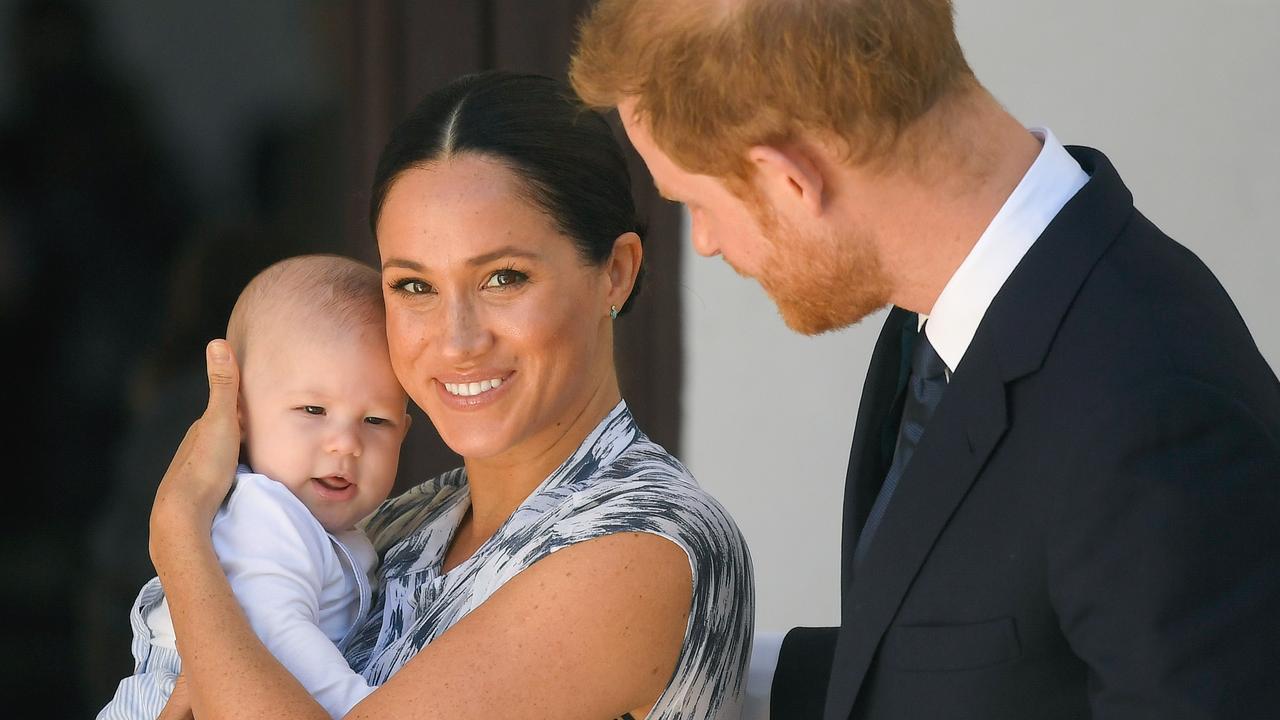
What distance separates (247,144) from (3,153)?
0.60m

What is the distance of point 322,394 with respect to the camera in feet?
6.49

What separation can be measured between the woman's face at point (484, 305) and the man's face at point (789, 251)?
1.23ft

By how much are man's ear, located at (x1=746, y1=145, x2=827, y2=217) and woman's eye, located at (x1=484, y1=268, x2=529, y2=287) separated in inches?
21.9

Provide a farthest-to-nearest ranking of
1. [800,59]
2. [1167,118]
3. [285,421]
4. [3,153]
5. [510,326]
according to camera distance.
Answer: [1167,118] < [3,153] < [285,421] < [510,326] < [800,59]

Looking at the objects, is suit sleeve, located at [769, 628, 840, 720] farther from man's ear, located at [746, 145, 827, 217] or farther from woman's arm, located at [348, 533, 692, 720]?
man's ear, located at [746, 145, 827, 217]

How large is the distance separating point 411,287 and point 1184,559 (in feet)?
3.78

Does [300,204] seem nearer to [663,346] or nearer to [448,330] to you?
[663,346]

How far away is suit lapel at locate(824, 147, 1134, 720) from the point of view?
4.12ft

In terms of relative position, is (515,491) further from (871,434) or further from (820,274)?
(820,274)

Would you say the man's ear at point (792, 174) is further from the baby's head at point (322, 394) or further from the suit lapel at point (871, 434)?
the baby's head at point (322, 394)

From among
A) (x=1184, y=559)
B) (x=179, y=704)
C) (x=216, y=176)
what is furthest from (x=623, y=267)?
(x=216, y=176)

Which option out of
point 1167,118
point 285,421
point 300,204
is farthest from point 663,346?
point 285,421

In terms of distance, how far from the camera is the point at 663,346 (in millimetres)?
3627

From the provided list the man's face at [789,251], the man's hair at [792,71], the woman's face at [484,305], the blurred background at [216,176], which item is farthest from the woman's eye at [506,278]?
the blurred background at [216,176]
